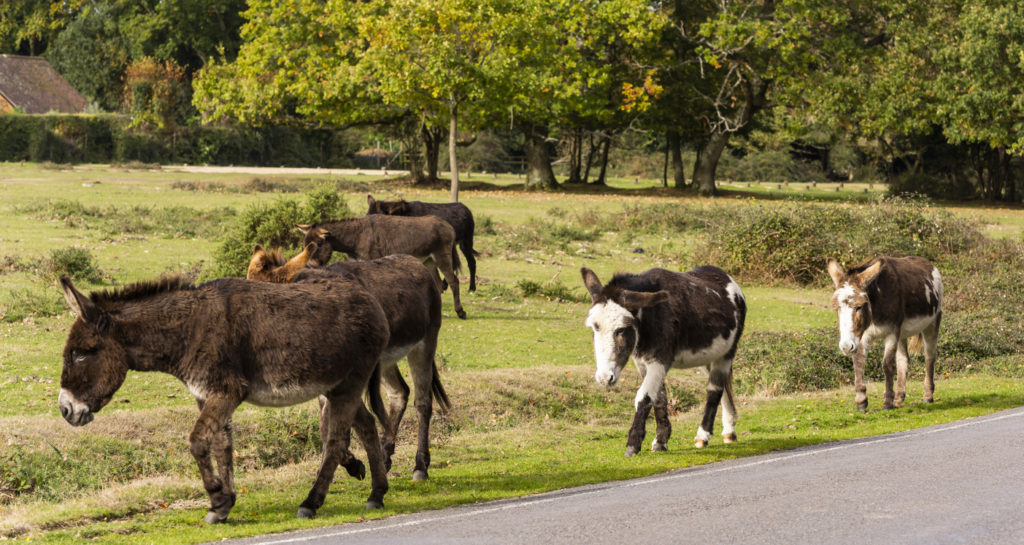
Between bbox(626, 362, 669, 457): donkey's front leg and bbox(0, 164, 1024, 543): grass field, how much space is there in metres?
0.35

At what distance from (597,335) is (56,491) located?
5984 millimetres

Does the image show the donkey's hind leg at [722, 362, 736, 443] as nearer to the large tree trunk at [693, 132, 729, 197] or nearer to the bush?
the bush

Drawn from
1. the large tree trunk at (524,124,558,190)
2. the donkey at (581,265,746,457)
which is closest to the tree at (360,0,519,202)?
the large tree trunk at (524,124,558,190)

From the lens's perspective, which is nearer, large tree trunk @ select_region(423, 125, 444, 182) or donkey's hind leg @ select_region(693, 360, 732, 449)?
donkey's hind leg @ select_region(693, 360, 732, 449)

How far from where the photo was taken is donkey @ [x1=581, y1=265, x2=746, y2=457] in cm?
1194

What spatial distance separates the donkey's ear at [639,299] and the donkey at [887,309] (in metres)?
4.63

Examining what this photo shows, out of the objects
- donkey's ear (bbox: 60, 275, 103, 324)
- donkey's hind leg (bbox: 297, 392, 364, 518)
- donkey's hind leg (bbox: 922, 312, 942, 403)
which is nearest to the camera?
donkey's ear (bbox: 60, 275, 103, 324)

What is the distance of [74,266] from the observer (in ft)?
82.5

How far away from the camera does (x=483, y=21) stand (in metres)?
42.0

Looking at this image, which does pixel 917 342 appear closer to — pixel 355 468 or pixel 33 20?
pixel 355 468

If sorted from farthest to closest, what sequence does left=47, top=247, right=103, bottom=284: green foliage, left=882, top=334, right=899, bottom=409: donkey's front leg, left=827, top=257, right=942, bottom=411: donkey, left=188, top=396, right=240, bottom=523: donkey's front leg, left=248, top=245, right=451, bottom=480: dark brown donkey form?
1. left=47, top=247, right=103, bottom=284: green foliage
2. left=882, top=334, right=899, bottom=409: donkey's front leg
3. left=827, top=257, right=942, bottom=411: donkey
4. left=248, top=245, right=451, bottom=480: dark brown donkey
5. left=188, top=396, right=240, bottom=523: donkey's front leg

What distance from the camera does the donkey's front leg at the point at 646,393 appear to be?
12359 millimetres

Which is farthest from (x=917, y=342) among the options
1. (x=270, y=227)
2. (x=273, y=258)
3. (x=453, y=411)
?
(x=270, y=227)

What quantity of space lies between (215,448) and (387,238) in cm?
1330
